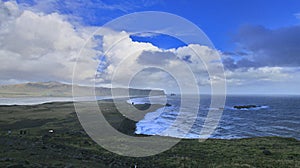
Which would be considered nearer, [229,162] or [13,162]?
[13,162]

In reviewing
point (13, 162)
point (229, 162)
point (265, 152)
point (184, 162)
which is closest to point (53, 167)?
point (13, 162)

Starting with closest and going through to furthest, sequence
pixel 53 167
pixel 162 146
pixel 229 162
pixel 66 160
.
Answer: pixel 53 167 → pixel 66 160 → pixel 229 162 → pixel 162 146

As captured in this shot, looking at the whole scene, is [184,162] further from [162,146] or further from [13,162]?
[13,162]

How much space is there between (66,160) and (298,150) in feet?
109

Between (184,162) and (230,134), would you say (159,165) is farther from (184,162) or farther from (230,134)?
(230,134)

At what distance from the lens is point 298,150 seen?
36.4 meters

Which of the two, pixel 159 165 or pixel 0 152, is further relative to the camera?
pixel 159 165

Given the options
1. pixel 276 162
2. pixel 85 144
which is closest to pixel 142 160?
pixel 85 144

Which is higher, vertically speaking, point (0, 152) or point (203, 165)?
point (0, 152)

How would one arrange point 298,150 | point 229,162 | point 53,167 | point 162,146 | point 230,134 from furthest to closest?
point 230,134 → point 162,146 → point 298,150 → point 229,162 → point 53,167

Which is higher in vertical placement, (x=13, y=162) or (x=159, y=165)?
(x=13, y=162)

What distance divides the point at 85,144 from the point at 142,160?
1132cm

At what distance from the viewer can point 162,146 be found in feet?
131

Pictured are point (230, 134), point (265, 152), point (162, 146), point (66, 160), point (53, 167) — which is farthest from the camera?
point (230, 134)
